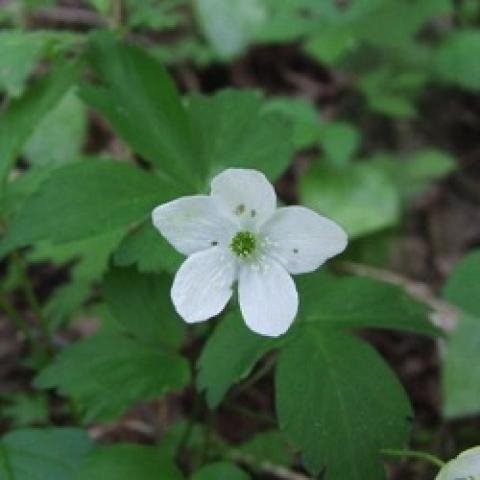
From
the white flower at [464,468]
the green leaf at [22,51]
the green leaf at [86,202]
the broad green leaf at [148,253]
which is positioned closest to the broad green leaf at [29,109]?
the green leaf at [22,51]

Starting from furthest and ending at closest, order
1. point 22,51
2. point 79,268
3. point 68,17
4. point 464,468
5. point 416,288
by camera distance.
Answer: point 68,17
point 416,288
point 79,268
point 22,51
point 464,468

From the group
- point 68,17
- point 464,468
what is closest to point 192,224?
point 464,468

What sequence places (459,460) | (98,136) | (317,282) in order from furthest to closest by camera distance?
(98,136), (317,282), (459,460)

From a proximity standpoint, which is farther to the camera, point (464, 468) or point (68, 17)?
point (68, 17)

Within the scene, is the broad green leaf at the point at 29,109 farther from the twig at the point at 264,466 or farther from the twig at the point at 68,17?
the twig at the point at 68,17

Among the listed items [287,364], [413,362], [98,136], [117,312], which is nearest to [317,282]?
[287,364]

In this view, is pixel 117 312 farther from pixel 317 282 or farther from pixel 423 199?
pixel 423 199

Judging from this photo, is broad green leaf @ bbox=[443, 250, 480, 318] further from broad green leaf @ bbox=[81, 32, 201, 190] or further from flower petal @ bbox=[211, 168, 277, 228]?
broad green leaf @ bbox=[81, 32, 201, 190]

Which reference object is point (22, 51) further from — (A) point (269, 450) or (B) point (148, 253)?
(A) point (269, 450)
